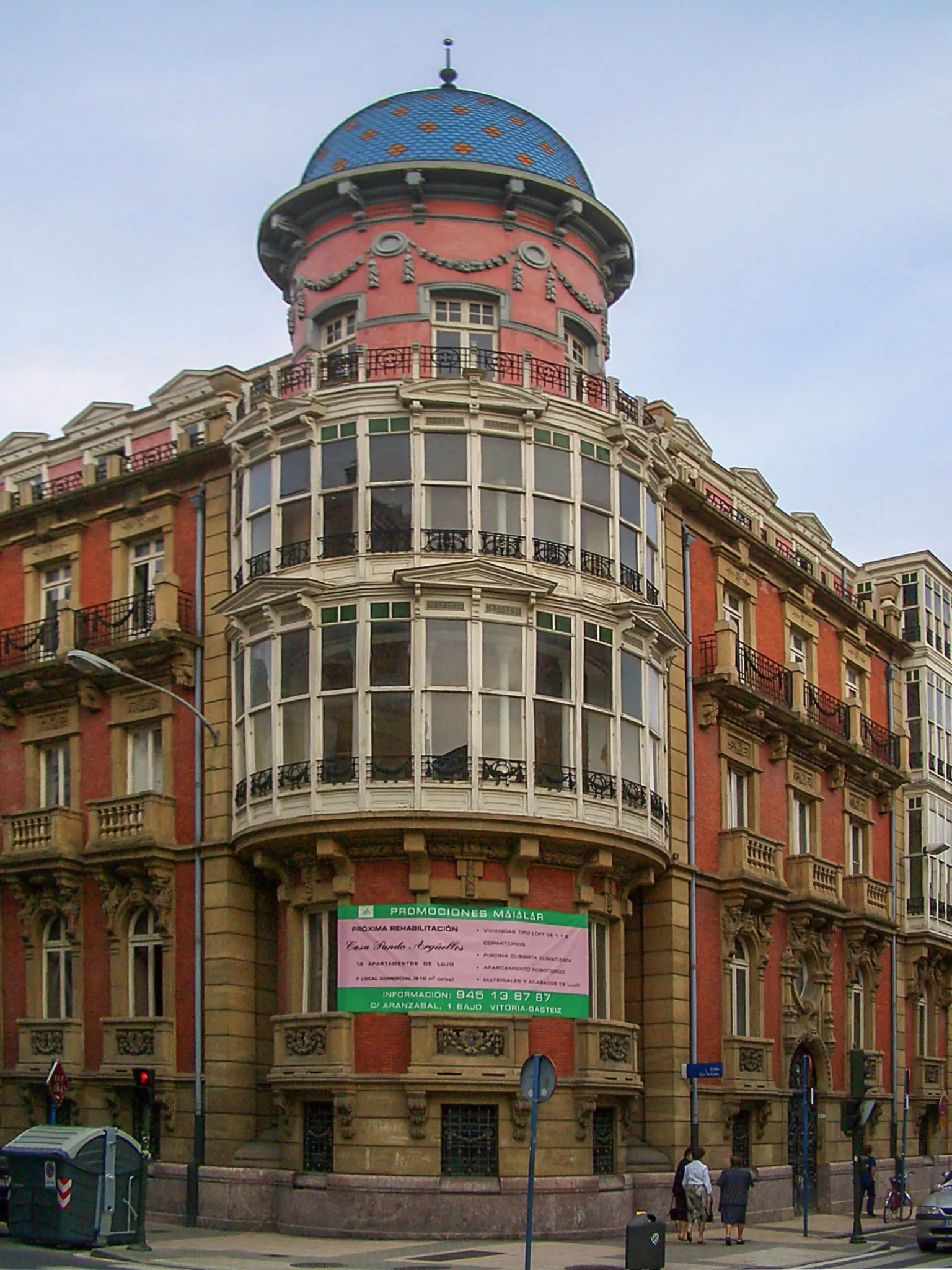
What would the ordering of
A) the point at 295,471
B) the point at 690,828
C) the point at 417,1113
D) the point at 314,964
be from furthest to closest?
the point at 690,828 < the point at 295,471 < the point at 314,964 < the point at 417,1113

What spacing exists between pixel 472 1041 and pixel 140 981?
843cm

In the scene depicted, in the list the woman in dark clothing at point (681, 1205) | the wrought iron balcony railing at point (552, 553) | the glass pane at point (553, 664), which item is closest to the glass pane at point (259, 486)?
the wrought iron balcony railing at point (552, 553)

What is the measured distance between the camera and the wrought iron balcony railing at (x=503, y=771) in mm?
30812

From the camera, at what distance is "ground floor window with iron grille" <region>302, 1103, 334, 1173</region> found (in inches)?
1214

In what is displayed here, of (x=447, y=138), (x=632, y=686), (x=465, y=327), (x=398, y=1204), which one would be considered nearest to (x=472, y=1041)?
(x=398, y=1204)

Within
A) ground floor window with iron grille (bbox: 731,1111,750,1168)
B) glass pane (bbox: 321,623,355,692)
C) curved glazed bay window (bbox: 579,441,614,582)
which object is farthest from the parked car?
glass pane (bbox: 321,623,355,692)

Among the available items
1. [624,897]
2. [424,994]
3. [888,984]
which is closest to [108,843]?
[424,994]

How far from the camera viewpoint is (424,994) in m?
30.2

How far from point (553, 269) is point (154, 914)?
15.9 m

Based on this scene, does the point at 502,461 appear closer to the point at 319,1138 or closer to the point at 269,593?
the point at 269,593

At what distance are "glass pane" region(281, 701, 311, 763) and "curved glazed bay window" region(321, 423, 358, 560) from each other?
2.95 meters

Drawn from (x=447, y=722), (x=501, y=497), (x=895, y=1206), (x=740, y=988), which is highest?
(x=501, y=497)

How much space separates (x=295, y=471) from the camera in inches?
1305

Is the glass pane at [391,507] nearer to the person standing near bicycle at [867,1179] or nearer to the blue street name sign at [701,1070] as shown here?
the blue street name sign at [701,1070]
